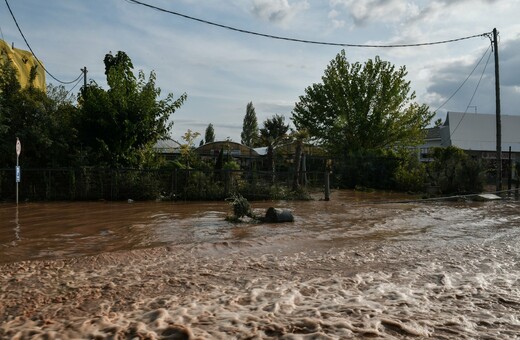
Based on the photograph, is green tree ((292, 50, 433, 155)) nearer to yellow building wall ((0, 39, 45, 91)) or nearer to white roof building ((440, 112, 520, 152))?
white roof building ((440, 112, 520, 152))

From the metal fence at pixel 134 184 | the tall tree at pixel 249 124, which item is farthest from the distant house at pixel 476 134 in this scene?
the tall tree at pixel 249 124

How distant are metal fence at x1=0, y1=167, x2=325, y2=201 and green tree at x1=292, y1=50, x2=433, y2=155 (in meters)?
15.8

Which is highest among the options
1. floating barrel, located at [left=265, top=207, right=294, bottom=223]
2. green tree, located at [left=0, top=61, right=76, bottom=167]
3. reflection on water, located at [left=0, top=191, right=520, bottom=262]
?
green tree, located at [left=0, top=61, right=76, bottom=167]

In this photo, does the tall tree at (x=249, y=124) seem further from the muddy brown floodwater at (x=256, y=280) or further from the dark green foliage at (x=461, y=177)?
the muddy brown floodwater at (x=256, y=280)

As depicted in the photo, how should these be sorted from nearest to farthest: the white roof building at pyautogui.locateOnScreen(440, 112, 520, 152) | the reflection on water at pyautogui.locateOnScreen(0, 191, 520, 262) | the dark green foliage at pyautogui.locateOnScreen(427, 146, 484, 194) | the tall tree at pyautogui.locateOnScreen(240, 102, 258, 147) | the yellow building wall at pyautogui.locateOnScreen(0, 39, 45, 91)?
the reflection on water at pyautogui.locateOnScreen(0, 191, 520, 262) → the yellow building wall at pyautogui.locateOnScreen(0, 39, 45, 91) → the dark green foliage at pyautogui.locateOnScreen(427, 146, 484, 194) → the white roof building at pyautogui.locateOnScreen(440, 112, 520, 152) → the tall tree at pyautogui.locateOnScreen(240, 102, 258, 147)

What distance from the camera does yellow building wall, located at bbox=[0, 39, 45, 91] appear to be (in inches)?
750

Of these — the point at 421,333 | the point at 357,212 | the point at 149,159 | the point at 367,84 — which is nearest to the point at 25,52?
the point at 149,159

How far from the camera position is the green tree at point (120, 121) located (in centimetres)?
1786

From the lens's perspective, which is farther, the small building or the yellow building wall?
the small building

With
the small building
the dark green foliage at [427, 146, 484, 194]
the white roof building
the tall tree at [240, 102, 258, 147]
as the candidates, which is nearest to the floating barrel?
the dark green foliage at [427, 146, 484, 194]

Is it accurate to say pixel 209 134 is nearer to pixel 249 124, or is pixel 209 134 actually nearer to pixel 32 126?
pixel 249 124

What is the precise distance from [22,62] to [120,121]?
7018 mm

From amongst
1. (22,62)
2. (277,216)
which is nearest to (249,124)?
(22,62)

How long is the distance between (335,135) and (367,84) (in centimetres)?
415
